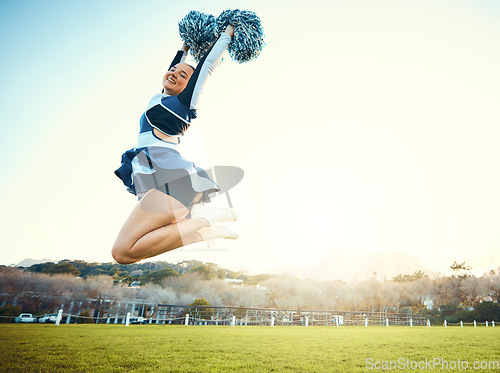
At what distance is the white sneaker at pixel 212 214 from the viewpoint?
6.98 feet

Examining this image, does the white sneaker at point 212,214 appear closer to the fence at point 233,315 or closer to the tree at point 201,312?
the fence at point 233,315

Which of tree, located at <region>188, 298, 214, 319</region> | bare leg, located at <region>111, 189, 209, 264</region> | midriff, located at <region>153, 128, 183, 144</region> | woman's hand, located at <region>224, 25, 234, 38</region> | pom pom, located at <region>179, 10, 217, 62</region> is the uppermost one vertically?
pom pom, located at <region>179, 10, 217, 62</region>

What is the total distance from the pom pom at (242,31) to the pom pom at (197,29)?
17cm

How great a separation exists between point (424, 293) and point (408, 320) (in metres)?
9.97

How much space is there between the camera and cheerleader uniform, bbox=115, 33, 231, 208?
81.6 inches

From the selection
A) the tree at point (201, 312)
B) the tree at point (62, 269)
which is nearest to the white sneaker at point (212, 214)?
the tree at point (201, 312)

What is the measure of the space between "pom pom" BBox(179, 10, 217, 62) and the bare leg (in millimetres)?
1483

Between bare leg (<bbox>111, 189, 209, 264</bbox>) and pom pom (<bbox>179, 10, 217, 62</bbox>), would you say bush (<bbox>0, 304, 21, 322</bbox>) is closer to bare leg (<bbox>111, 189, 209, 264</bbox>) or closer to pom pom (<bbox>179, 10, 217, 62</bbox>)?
bare leg (<bbox>111, 189, 209, 264</bbox>)

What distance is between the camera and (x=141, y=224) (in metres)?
1.91

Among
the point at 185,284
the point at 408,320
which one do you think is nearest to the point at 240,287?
the point at 185,284

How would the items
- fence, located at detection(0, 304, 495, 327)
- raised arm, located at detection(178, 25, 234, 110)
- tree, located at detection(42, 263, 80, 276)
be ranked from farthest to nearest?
1. tree, located at detection(42, 263, 80, 276)
2. fence, located at detection(0, 304, 495, 327)
3. raised arm, located at detection(178, 25, 234, 110)

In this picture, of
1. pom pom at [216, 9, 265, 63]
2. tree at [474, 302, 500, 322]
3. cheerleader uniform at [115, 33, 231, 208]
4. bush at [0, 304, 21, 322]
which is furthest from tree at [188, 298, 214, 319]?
tree at [474, 302, 500, 322]

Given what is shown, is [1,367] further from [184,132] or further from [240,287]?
[240,287]

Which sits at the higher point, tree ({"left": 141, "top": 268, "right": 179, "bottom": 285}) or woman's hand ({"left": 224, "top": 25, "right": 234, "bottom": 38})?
woman's hand ({"left": 224, "top": 25, "right": 234, "bottom": 38})
